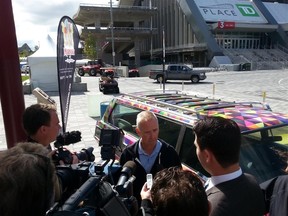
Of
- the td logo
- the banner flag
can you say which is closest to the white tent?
the banner flag

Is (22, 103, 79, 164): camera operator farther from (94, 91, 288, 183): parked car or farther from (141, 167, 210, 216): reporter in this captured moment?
(141, 167, 210, 216): reporter

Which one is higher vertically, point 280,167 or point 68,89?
point 68,89

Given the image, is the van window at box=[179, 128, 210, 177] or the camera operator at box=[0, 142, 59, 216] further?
the van window at box=[179, 128, 210, 177]

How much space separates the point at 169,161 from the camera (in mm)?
2893

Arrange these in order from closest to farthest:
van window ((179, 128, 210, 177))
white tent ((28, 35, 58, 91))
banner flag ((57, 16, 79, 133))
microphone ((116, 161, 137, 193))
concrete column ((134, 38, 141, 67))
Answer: microphone ((116, 161, 137, 193)) → van window ((179, 128, 210, 177)) → banner flag ((57, 16, 79, 133)) → white tent ((28, 35, 58, 91)) → concrete column ((134, 38, 141, 67))

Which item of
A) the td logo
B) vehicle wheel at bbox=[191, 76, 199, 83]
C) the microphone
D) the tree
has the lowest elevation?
vehicle wheel at bbox=[191, 76, 199, 83]

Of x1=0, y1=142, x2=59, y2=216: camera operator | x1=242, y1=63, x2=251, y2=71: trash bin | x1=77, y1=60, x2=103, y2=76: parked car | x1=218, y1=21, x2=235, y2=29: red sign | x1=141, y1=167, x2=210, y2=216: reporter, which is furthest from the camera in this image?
x1=218, y1=21, x2=235, y2=29: red sign

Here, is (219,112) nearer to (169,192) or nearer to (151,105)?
(151,105)

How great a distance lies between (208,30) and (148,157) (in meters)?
47.5

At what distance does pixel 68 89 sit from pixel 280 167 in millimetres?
3099

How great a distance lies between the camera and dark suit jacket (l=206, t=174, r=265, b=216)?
1.79 meters

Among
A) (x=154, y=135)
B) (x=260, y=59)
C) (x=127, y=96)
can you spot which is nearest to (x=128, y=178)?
(x=154, y=135)

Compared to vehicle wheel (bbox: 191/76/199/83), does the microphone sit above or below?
above

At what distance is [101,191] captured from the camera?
1.36 meters
